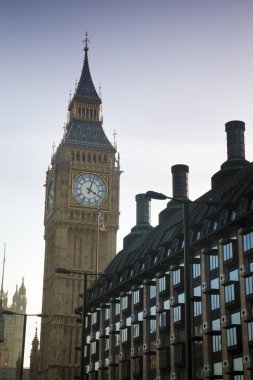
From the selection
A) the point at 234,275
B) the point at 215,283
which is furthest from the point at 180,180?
the point at 234,275

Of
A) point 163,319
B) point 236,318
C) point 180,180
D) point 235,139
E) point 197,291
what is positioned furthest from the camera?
point 180,180

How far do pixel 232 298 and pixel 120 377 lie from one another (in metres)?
27.7

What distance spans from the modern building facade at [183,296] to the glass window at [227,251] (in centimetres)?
10

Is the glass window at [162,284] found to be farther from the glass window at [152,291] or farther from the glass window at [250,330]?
the glass window at [250,330]

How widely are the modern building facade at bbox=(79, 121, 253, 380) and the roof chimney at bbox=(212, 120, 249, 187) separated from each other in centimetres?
12

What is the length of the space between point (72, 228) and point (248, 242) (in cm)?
7127

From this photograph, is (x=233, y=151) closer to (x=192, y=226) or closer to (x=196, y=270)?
(x=192, y=226)

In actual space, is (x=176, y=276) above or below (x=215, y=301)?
above

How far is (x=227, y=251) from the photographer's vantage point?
68188 mm

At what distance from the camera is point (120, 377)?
88562 millimetres

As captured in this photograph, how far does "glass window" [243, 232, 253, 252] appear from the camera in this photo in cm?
6506

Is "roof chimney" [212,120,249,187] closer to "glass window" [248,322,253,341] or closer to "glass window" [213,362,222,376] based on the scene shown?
"glass window" [213,362,222,376]

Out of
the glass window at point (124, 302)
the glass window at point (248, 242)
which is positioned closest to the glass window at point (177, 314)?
the glass window at point (248, 242)

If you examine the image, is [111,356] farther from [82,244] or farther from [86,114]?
[86,114]
